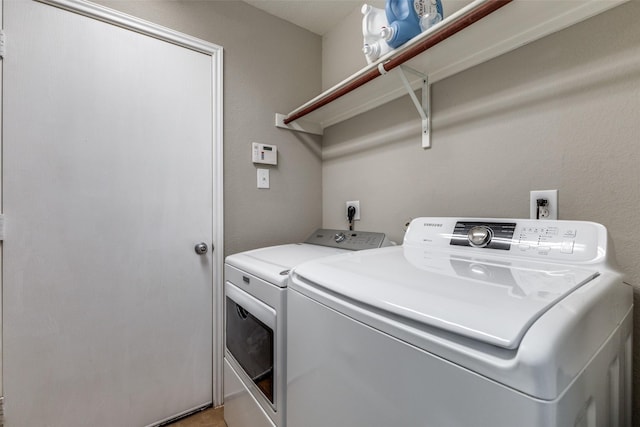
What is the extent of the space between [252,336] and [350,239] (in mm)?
698

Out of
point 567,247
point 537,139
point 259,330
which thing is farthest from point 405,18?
point 259,330

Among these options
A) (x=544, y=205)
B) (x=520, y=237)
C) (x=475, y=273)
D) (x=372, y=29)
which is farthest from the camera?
(x=372, y=29)

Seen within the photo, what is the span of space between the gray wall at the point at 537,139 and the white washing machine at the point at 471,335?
238mm

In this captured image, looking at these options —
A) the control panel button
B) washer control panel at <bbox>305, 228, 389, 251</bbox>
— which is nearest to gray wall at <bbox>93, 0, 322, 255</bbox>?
washer control panel at <bbox>305, 228, 389, 251</bbox>

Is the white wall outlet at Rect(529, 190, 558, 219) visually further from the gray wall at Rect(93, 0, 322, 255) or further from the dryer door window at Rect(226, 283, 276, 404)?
the gray wall at Rect(93, 0, 322, 255)

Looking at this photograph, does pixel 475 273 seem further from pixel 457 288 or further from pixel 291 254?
pixel 291 254

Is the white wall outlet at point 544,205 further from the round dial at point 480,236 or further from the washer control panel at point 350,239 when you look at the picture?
the washer control panel at point 350,239

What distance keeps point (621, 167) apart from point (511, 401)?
94 centimetres

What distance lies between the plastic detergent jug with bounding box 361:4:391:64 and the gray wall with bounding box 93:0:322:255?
0.79 meters

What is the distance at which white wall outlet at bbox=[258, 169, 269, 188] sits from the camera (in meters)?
1.82

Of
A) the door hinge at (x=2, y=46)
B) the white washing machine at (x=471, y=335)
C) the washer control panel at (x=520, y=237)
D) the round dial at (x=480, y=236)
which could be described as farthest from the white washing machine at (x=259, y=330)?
the door hinge at (x=2, y=46)

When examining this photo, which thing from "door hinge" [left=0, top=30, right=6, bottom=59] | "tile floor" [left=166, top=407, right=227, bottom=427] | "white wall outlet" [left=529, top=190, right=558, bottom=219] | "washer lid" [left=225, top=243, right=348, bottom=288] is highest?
"door hinge" [left=0, top=30, right=6, bottom=59]

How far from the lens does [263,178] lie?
1.84 m

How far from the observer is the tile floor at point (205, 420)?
151 cm
